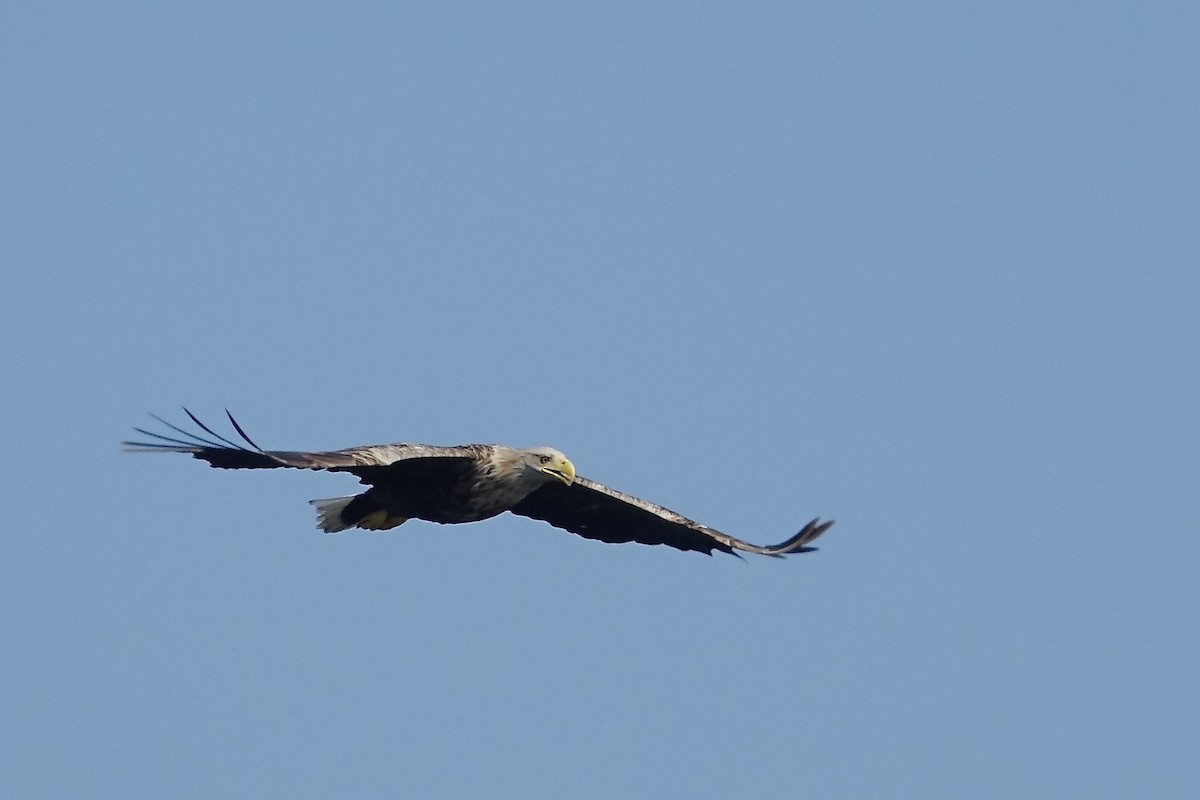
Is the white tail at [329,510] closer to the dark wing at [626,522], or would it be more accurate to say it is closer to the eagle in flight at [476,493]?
the eagle in flight at [476,493]

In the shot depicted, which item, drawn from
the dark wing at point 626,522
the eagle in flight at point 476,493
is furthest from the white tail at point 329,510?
the dark wing at point 626,522

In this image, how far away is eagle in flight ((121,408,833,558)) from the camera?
53.2ft

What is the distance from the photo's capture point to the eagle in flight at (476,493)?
16.2 meters

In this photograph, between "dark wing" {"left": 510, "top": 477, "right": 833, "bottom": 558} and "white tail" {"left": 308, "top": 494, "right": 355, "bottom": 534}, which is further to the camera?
"dark wing" {"left": 510, "top": 477, "right": 833, "bottom": 558}

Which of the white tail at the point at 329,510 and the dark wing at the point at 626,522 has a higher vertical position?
the dark wing at the point at 626,522

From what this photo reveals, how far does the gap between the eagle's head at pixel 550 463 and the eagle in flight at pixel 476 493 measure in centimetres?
1

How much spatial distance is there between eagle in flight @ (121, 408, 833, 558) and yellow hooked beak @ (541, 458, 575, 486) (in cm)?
1

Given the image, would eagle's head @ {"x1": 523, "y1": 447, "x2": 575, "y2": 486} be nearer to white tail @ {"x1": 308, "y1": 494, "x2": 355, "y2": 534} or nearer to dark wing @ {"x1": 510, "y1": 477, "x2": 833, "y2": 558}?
dark wing @ {"x1": 510, "y1": 477, "x2": 833, "y2": 558}

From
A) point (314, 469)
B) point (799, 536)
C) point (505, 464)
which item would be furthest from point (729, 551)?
point (314, 469)

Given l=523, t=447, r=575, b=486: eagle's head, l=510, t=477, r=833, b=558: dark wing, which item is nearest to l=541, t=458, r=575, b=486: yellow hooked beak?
l=523, t=447, r=575, b=486: eagle's head

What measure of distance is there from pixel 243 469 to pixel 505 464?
351 cm

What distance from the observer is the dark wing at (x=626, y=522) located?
68.7 feet

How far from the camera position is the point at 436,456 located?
1812cm

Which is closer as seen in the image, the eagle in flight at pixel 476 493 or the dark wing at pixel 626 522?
the eagle in flight at pixel 476 493
